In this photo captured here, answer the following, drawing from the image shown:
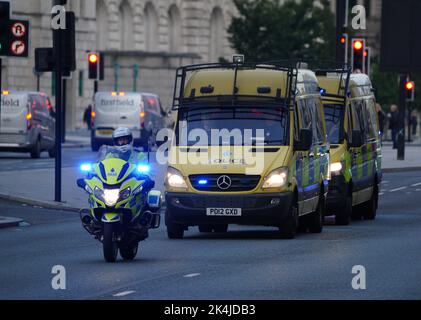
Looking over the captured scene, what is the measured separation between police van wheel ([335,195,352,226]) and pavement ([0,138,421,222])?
5.06m

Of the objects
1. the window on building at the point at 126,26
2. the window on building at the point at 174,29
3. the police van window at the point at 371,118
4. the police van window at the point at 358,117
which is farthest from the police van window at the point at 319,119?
the window on building at the point at 174,29

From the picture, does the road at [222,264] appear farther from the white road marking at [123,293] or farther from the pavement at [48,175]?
the pavement at [48,175]

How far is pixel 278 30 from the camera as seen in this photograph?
75938 mm

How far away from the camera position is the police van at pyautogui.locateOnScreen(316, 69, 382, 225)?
26.4 meters

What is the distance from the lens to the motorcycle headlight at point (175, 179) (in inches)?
871

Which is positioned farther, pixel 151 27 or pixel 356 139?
pixel 151 27

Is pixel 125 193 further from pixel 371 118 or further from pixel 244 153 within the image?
pixel 371 118

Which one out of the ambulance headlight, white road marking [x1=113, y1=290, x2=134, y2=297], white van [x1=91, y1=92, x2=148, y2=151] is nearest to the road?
white road marking [x1=113, y1=290, x2=134, y2=297]

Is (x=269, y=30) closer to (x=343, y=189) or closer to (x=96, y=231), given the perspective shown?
(x=343, y=189)

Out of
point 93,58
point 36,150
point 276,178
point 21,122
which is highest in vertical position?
point 276,178

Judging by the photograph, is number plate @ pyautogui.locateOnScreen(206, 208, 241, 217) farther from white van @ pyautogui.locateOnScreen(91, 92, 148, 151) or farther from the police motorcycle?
Result: white van @ pyautogui.locateOnScreen(91, 92, 148, 151)

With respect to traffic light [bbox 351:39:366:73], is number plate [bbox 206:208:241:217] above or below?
below

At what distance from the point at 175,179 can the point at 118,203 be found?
369 cm

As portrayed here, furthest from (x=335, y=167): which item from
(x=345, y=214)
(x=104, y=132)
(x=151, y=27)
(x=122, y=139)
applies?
(x=151, y=27)
